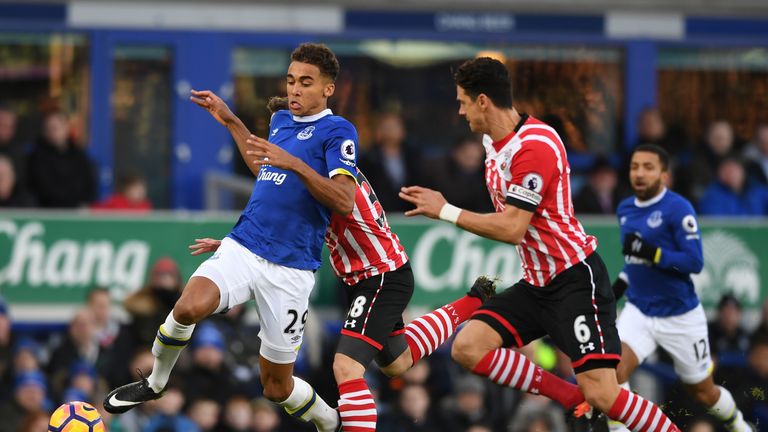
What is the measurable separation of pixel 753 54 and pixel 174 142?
703 cm

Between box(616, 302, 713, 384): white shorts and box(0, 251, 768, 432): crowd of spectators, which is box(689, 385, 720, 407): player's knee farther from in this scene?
box(0, 251, 768, 432): crowd of spectators

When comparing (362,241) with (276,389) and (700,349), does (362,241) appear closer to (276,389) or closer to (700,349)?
(276,389)

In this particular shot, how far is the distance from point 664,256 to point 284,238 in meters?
2.96

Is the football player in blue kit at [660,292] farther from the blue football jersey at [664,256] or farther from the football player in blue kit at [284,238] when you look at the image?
the football player in blue kit at [284,238]

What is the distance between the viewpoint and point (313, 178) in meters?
8.47

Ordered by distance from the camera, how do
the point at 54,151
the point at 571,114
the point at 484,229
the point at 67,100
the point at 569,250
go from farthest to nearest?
the point at 571,114 < the point at 67,100 < the point at 54,151 < the point at 569,250 < the point at 484,229

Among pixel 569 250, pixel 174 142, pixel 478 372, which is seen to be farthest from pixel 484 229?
pixel 174 142

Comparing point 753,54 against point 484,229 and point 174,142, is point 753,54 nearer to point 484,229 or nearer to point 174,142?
point 174,142

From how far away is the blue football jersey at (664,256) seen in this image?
408 inches

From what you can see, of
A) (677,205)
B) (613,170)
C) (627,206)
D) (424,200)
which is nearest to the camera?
(424,200)

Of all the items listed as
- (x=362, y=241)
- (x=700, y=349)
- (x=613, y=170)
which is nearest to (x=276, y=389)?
(x=362, y=241)

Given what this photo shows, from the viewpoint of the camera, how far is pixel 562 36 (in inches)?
683

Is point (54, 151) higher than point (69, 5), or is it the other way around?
point (69, 5)

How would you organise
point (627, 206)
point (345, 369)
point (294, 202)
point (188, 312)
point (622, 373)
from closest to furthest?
point (188, 312) < point (294, 202) < point (345, 369) < point (622, 373) < point (627, 206)
